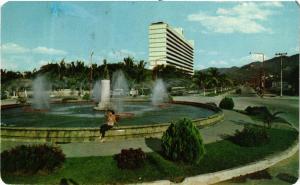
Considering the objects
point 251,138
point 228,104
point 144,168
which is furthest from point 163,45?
point 144,168

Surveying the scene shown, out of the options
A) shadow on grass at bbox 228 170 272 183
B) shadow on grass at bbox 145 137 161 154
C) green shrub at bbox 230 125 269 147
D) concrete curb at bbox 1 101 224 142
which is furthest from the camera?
concrete curb at bbox 1 101 224 142

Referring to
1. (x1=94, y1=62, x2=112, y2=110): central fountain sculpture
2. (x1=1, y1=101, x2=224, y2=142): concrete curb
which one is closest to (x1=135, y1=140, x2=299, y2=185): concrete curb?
(x1=1, y1=101, x2=224, y2=142): concrete curb

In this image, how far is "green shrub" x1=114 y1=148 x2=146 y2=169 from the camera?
33.4ft

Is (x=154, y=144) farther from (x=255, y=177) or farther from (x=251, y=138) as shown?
(x=255, y=177)

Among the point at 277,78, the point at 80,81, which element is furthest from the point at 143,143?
the point at 277,78

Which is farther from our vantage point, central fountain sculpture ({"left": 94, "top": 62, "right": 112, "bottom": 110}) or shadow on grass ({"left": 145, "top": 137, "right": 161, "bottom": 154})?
central fountain sculpture ({"left": 94, "top": 62, "right": 112, "bottom": 110})

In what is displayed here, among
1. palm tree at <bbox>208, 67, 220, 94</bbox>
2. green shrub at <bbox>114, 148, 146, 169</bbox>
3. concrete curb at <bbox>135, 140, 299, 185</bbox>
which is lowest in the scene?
concrete curb at <bbox>135, 140, 299, 185</bbox>

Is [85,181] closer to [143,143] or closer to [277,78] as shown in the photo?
[143,143]

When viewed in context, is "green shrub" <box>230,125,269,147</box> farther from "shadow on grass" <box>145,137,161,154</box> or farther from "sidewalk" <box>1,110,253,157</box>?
"shadow on grass" <box>145,137,161,154</box>

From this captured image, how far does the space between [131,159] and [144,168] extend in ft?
1.62

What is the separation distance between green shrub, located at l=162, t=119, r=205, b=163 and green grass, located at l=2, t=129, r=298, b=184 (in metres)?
0.26

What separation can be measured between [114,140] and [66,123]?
602cm

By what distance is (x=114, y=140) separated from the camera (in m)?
13.5

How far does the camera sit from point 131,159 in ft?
33.6
